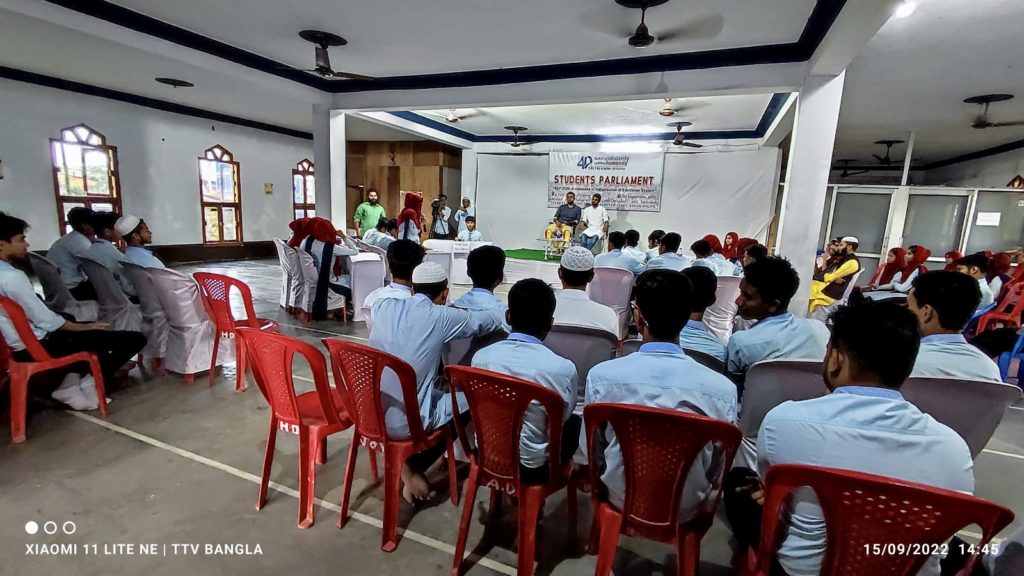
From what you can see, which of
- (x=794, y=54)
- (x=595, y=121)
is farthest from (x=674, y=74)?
(x=595, y=121)

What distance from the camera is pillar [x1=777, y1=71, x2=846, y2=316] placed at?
4.13 meters

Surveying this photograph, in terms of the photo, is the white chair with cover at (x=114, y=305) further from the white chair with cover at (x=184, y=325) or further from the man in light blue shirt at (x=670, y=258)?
the man in light blue shirt at (x=670, y=258)

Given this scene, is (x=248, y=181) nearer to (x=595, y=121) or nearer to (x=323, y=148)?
(x=323, y=148)

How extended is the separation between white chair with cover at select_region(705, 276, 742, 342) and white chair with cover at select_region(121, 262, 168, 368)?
4.31 m

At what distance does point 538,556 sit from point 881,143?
1028cm

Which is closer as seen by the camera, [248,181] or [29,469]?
[29,469]

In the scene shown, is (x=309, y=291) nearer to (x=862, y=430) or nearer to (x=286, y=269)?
(x=286, y=269)

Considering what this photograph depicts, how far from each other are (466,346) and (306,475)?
2.78ft

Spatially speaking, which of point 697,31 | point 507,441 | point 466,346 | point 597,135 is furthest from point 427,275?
point 597,135

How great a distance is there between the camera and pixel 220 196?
9.86 metres

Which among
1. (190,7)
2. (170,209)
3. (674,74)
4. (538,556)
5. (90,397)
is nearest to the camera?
(538,556)

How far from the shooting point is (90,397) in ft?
9.49

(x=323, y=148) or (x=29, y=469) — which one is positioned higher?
(x=323, y=148)

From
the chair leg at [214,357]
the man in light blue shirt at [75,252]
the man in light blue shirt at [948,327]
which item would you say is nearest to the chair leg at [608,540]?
the man in light blue shirt at [948,327]
